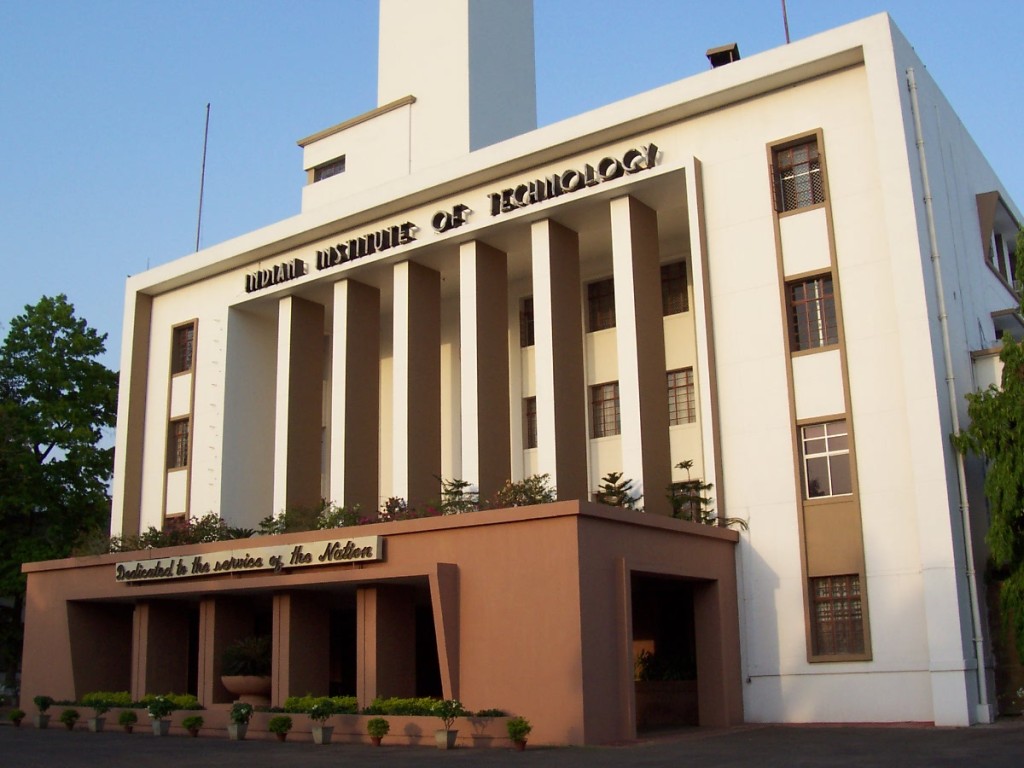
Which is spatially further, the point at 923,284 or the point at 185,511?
the point at 185,511

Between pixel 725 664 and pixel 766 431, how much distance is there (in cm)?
511

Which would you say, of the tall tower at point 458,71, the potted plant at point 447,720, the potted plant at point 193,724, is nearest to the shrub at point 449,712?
the potted plant at point 447,720

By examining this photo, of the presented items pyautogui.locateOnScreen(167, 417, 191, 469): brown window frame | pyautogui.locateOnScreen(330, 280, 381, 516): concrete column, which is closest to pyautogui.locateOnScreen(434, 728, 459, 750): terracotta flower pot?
pyautogui.locateOnScreen(330, 280, 381, 516): concrete column

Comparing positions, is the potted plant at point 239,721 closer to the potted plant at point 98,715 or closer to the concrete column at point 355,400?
the potted plant at point 98,715

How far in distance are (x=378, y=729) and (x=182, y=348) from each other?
20464mm

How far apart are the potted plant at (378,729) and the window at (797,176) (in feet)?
46.0

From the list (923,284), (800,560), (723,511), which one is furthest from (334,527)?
(923,284)

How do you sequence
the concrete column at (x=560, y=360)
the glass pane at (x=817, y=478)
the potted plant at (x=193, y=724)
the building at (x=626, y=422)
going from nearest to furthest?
the building at (x=626, y=422) → the glass pane at (x=817, y=478) → the potted plant at (x=193, y=724) → the concrete column at (x=560, y=360)

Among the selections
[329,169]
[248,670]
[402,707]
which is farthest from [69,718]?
[329,169]

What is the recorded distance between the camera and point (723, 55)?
28391 mm

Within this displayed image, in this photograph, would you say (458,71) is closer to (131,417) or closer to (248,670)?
(131,417)

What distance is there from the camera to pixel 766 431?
2450 cm

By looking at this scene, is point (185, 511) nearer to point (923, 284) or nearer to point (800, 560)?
point (800, 560)

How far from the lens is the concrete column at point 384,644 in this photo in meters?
23.1
